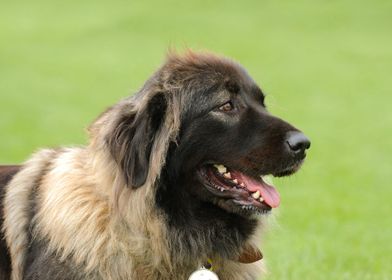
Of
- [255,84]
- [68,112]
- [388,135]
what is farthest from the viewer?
[68,112]

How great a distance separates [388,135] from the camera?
18938 millimetres

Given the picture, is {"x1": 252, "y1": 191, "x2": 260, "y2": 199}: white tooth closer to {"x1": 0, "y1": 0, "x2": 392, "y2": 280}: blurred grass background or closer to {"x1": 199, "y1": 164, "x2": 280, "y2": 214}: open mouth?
{"x1": 199, "y1": 164, "x2": 280, "y2": 214}: open mouth

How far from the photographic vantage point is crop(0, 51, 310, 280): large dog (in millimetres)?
4730

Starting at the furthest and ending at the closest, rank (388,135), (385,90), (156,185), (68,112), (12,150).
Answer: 1. (385,90)
2. (68,112)
3. (388,135)
4. (12,150)
5. (156,185)

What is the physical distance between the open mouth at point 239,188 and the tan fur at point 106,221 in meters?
0.35

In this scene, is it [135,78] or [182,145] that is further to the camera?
[135,78]

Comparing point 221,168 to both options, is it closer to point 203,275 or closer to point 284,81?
point 203,275

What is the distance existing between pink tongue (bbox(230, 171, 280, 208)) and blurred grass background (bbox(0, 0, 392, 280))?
0.44m

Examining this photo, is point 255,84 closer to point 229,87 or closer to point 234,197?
point 229,87

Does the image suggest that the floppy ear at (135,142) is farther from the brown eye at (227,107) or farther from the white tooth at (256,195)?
the white tooth at (256,195)

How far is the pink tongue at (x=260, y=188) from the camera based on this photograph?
489cm

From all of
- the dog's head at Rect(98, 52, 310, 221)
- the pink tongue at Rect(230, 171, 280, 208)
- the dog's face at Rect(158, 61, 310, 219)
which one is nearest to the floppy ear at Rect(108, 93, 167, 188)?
the dog's head at Rect(98, 52, 310, 221)

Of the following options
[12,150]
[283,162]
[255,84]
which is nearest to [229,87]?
[255,84]

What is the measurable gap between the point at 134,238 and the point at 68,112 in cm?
1633
